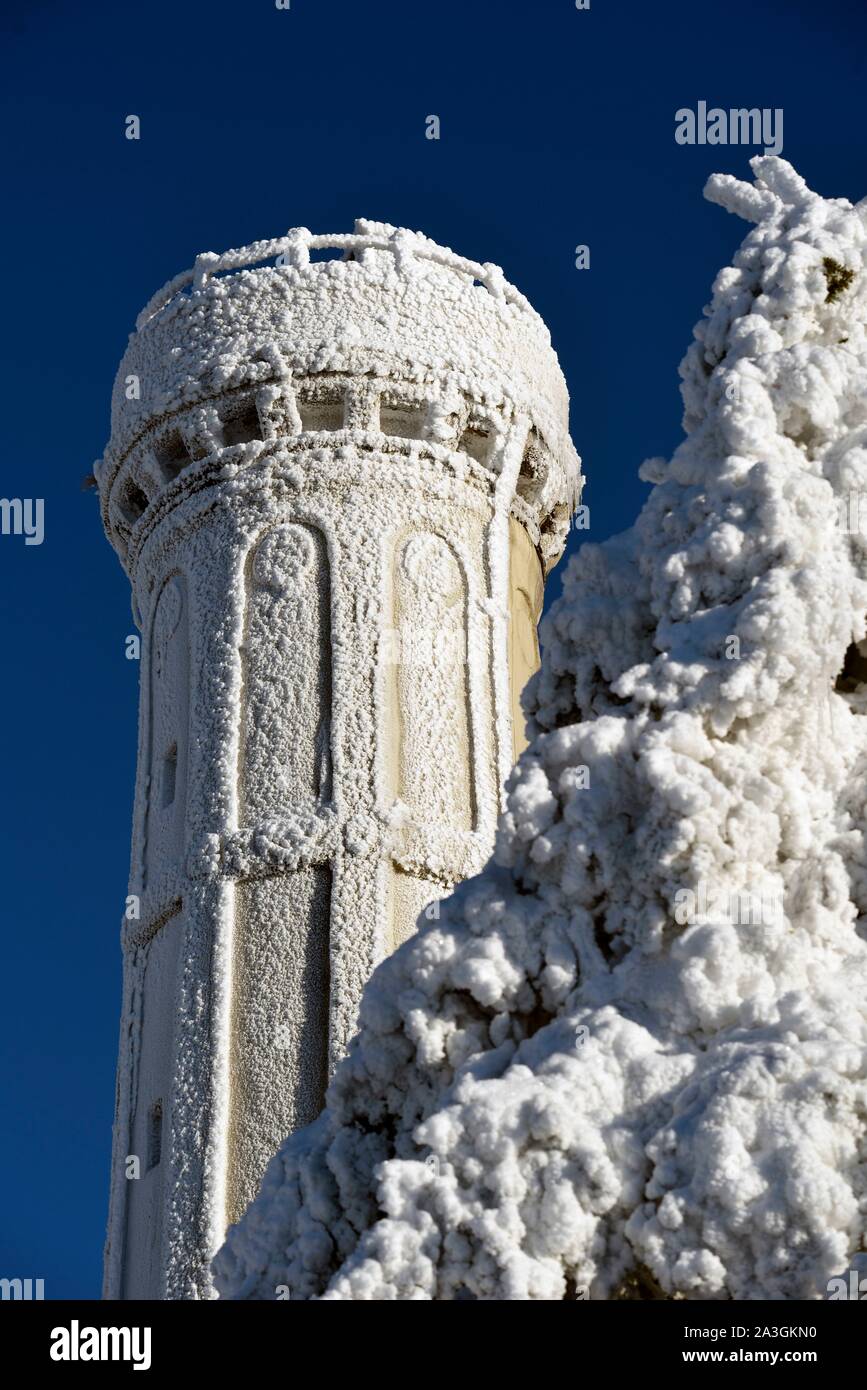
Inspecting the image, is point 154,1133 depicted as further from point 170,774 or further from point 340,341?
point 340,341

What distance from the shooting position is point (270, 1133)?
1055 centimetres

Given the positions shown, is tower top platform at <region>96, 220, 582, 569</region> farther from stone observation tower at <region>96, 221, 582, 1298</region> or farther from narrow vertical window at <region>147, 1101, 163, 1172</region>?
narrow vertical window at <region>147, 1101, 163, 1172</region>

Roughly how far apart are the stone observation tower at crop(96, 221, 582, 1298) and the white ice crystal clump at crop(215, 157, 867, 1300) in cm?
685

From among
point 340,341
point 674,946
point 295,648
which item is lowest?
point 674,946

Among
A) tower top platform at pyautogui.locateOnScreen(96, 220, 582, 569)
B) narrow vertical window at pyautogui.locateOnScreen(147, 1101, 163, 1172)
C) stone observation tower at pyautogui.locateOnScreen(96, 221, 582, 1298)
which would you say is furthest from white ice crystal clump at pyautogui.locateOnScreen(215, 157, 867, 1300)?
tower top platform at pyautogui.locateOnScreen(96, 220, 582, 569)

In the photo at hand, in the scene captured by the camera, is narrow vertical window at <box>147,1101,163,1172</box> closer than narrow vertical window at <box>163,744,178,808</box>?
Yes

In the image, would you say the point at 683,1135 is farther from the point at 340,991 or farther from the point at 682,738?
the point at 340,991

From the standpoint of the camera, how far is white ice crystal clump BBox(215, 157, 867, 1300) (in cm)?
322

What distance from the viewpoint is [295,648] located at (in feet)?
39.5

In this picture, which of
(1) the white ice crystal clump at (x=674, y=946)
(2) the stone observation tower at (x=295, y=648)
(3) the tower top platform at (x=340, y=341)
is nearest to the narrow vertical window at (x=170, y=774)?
(2) the stone observation tower at (x=295, y=648)

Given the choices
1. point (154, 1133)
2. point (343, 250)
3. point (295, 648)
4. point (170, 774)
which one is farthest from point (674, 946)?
point (343, 250)

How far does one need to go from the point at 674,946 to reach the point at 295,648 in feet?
28.1
